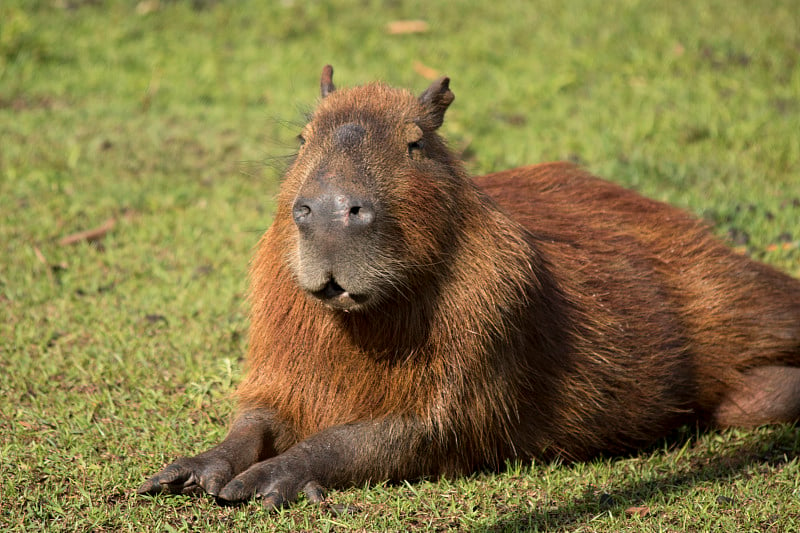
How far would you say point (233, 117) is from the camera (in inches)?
305

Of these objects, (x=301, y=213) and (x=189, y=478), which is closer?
(x=301, y=213)

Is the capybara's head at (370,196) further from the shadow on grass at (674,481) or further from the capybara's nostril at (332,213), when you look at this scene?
the shadow on grass at (674,481)

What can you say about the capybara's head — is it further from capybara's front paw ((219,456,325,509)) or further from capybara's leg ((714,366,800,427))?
capybara's leg ((714,366,800,427))

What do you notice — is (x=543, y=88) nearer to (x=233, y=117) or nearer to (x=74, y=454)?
(x=233, y=117)

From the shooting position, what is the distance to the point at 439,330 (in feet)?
11.8

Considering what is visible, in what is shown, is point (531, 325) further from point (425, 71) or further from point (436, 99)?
point (425, 71)

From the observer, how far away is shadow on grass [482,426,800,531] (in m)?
3.48

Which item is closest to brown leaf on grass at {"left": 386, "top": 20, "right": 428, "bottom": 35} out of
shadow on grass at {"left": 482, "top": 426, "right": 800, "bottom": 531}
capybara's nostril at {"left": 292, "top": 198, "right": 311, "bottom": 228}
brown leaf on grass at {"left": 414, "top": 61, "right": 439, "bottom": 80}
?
brown leaf on grass at {"left": 414, "top": 61, "right": 439, "bottom": 80}

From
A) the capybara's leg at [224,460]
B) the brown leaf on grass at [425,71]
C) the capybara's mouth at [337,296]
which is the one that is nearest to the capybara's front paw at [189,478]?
the capybara's leg at [224,460]

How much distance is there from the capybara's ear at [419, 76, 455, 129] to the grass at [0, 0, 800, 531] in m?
0.61

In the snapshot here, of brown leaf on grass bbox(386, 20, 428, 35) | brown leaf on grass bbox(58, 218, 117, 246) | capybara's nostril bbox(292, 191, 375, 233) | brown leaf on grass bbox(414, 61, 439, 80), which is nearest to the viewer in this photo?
capybara's nostril bbox(292, 191, 375, 233)

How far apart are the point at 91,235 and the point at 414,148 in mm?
2986

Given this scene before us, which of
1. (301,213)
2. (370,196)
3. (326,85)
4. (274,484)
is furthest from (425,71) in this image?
(274,484)

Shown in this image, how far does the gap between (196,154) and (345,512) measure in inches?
169
